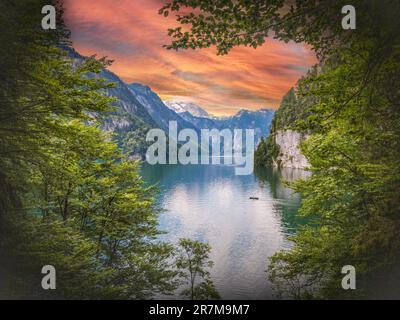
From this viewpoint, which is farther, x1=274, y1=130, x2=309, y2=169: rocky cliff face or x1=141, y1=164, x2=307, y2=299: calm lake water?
x1=274, y1=130, x2=309, y2=169: rocky cliff face

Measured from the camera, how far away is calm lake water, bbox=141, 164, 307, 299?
2934 cm

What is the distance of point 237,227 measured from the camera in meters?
48.8

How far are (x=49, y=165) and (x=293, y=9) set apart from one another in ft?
26.0

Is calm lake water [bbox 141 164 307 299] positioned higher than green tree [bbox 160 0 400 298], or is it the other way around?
green tree [bbox 160 0 400 298]

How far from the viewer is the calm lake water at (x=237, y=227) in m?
29.3

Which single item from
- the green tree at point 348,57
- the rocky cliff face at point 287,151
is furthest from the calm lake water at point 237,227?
the rocky cliff face at point 287,151

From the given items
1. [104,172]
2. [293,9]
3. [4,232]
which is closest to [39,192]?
[104,172]

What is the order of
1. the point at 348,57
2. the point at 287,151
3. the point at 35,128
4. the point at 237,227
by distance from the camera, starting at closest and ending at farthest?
the point at 348,57
the point at 35,128
the point at 237,227
the point at 287,151

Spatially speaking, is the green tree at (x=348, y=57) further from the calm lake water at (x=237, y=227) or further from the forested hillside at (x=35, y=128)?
the calm lake water at (x=237, y=227)

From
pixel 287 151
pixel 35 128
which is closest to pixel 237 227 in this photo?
pixel 35 128

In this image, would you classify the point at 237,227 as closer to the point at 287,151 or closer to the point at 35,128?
the point at 35,128

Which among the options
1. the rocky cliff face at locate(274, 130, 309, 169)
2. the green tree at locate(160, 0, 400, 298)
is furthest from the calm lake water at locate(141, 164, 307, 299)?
the rocky cliff face at locate(274, 130, 309, 169)

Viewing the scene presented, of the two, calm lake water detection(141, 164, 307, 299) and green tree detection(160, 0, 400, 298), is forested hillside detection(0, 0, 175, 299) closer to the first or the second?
green tree detection(160, 0, 400, 298)

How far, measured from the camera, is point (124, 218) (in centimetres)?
1988
